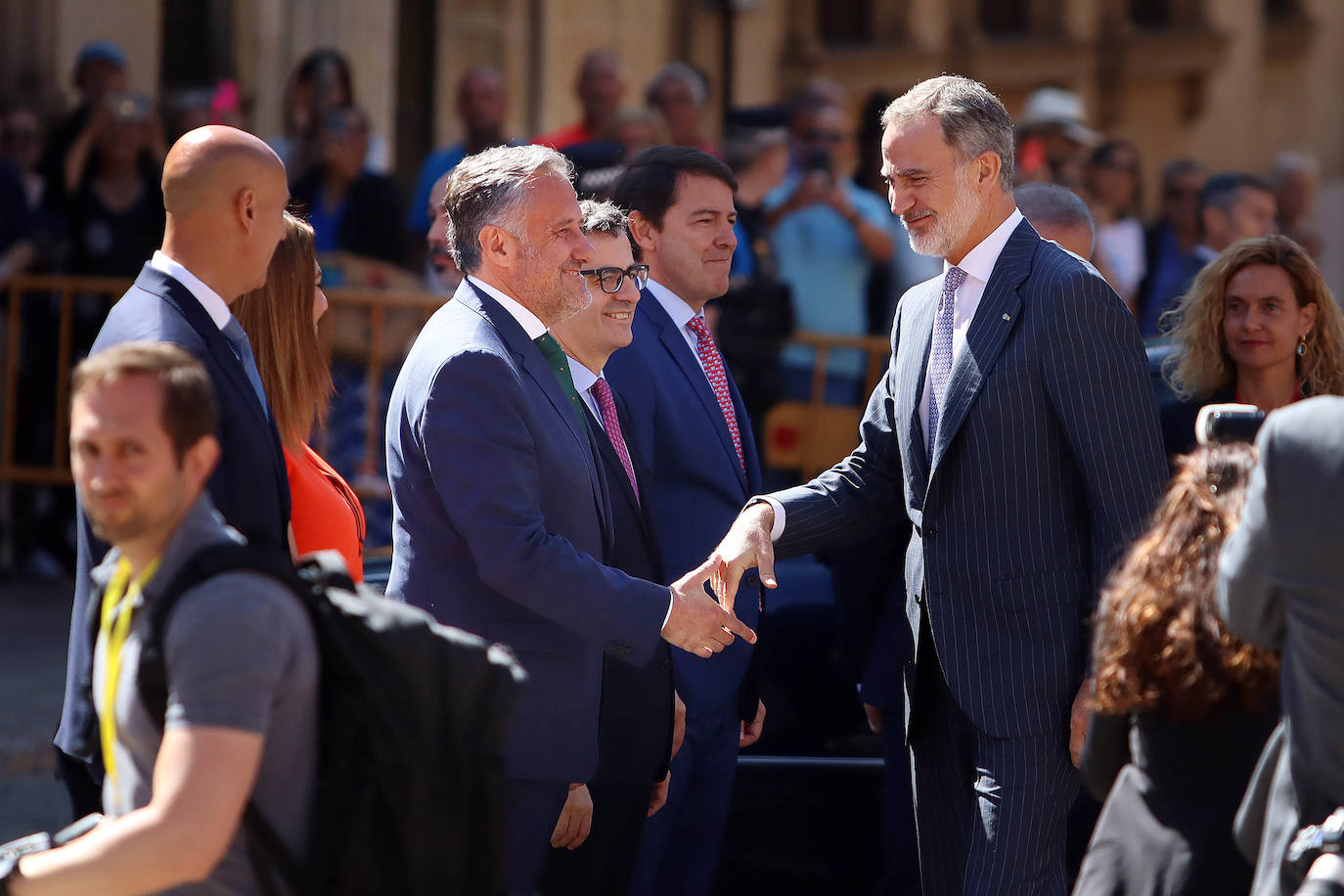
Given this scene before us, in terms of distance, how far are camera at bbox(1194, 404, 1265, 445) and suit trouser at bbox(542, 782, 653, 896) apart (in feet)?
5.47

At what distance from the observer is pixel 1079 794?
14.1ft

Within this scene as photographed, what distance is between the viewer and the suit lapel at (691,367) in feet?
15.3

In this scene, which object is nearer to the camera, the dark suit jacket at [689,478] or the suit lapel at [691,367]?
the dark suit jacket at [689,478]

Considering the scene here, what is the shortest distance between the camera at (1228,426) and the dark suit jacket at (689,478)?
5.59 feet

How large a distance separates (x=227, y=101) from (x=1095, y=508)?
6742mm

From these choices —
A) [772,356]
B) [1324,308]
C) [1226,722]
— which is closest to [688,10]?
[772,356]

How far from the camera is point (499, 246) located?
4.00m

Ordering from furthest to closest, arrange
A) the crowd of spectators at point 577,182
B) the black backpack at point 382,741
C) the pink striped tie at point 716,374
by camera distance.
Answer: the crowd of spectators at point 577,182 → the pink striped tie at point 716,374 → the black backpack at point 382,741

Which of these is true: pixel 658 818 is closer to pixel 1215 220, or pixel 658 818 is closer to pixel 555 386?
pixel 555 386

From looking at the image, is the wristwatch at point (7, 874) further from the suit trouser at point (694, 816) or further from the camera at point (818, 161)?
the camera at point (818, 161)

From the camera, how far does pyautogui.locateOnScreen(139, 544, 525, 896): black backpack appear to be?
258cm

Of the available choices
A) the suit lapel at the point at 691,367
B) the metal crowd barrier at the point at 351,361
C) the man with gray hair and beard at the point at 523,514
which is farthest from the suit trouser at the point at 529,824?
the metal crowd barrier at the point at 351,361

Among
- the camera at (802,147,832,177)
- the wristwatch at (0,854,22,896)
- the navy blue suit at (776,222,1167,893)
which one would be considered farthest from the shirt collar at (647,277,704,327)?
the camera at (802,147,832,177)

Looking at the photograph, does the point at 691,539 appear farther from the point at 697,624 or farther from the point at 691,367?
the point at 697,624
